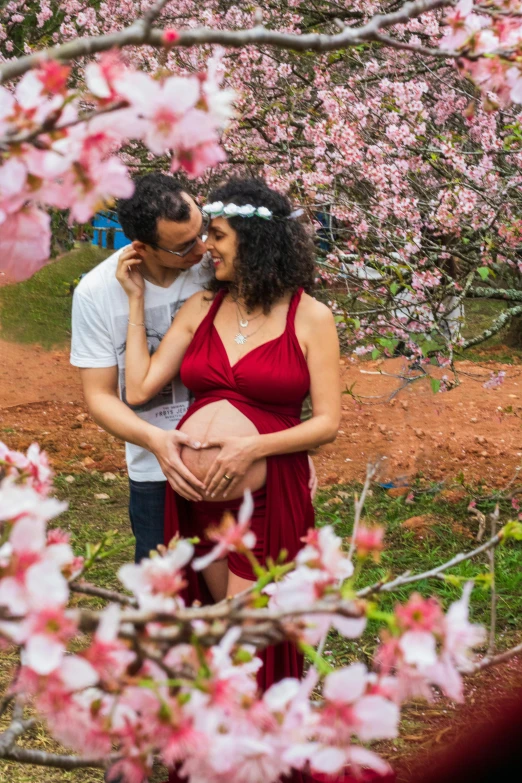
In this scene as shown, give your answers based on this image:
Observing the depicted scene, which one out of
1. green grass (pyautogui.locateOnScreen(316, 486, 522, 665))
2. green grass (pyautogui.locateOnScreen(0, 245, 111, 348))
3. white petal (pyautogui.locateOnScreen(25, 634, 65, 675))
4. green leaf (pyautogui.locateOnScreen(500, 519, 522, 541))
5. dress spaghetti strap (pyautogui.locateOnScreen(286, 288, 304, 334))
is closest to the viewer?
white petal (pyautogui.locateOnScreen(25, 634, 65, 675))

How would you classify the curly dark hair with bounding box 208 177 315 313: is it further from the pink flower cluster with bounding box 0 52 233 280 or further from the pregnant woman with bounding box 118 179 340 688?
the pink flower cluster with bounding box 0 52 233 280

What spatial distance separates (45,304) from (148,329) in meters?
10.4

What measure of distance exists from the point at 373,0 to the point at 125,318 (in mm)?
3797

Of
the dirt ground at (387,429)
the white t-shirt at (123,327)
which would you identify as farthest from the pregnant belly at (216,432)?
the dirt ground at (387,429)

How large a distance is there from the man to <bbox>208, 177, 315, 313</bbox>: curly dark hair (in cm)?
14

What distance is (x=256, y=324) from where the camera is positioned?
2.78 meters

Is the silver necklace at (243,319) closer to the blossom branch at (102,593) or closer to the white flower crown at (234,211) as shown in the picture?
the white flower crown at (234,211)

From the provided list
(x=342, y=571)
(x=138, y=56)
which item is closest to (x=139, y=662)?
(x=342, y=571)

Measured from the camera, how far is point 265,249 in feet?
8.88

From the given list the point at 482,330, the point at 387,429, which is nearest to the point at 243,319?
the point at 387,429

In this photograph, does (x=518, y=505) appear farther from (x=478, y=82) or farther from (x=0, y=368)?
(x=0, y=368)

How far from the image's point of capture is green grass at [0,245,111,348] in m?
11.6

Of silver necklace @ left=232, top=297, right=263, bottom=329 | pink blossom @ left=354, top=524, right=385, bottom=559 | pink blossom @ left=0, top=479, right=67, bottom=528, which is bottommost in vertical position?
silver necklace @ left=232, top=297, right=263, bottom=329

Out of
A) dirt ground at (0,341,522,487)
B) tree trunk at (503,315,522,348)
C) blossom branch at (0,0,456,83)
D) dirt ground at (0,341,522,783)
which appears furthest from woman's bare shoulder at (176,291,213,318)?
tree trunk at (503,315,522,348)
